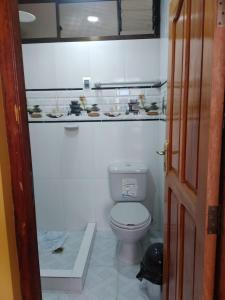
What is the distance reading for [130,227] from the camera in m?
1.85

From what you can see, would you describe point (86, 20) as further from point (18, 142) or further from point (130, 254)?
point (130, 254)

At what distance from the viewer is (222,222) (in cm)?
69

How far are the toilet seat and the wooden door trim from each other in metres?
1.07

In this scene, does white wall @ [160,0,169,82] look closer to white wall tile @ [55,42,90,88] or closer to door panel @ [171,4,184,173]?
white wall tile @ [55,42,90,88]

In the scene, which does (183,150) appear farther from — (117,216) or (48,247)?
(48,247)

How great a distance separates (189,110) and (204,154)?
26 centimetres

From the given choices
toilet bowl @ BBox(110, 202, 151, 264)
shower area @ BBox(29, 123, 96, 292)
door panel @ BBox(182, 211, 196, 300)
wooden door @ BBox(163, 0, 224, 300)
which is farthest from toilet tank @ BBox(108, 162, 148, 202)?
door panel @ BBox(182, 211, 196, 300)

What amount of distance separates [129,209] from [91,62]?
1.45 metres

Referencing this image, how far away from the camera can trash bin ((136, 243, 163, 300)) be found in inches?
59.7

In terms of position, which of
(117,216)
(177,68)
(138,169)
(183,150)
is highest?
(177,68)

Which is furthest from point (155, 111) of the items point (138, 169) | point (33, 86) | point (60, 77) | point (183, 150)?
point (183, 150)

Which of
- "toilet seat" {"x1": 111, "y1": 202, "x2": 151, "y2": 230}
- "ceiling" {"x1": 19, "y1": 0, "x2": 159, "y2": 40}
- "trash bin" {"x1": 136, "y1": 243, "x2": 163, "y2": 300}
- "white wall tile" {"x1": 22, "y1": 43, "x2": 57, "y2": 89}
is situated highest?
"ceiling" {"x1": 19, "y1": 0, "x2": 159, "y2": 40}

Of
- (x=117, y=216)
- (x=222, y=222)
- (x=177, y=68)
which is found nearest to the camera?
(x=222, y=222)

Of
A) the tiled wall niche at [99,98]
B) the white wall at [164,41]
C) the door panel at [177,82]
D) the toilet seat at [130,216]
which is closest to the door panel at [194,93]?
the door panel at [177,82]
